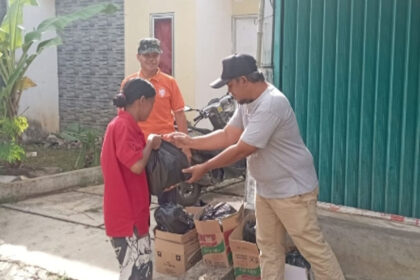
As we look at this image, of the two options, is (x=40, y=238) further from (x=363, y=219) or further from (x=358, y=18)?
(x=358, y=18)

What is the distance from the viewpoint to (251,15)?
9.30 m

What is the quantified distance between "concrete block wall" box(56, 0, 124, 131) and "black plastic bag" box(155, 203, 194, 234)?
258 inches

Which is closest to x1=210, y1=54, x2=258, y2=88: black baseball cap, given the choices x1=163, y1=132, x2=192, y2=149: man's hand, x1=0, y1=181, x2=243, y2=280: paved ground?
x1=163, y1=132, x2=192, y2=149: man's hand

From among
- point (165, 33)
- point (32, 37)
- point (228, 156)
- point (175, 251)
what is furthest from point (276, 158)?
point (165, 33)

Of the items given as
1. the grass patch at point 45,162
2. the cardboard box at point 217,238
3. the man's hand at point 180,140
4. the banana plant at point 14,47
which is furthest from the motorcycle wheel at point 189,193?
the banana plant at point 14,47

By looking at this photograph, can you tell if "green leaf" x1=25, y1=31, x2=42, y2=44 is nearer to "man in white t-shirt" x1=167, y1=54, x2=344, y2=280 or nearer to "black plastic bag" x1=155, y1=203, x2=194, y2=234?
"black plastic bag" x1=155, y1=203, x2=194, y2=234

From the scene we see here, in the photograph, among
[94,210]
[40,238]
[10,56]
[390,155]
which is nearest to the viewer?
[390,155]

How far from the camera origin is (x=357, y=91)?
3.97 metres

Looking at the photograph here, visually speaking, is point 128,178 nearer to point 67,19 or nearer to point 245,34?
point 67,19

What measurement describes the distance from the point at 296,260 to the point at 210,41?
6208 mm

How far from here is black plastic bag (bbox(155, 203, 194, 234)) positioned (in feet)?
13.7

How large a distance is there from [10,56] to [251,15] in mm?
4276

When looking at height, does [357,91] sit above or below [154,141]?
above

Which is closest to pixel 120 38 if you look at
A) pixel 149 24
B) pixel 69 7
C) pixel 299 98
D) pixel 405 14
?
pixel 149 24
